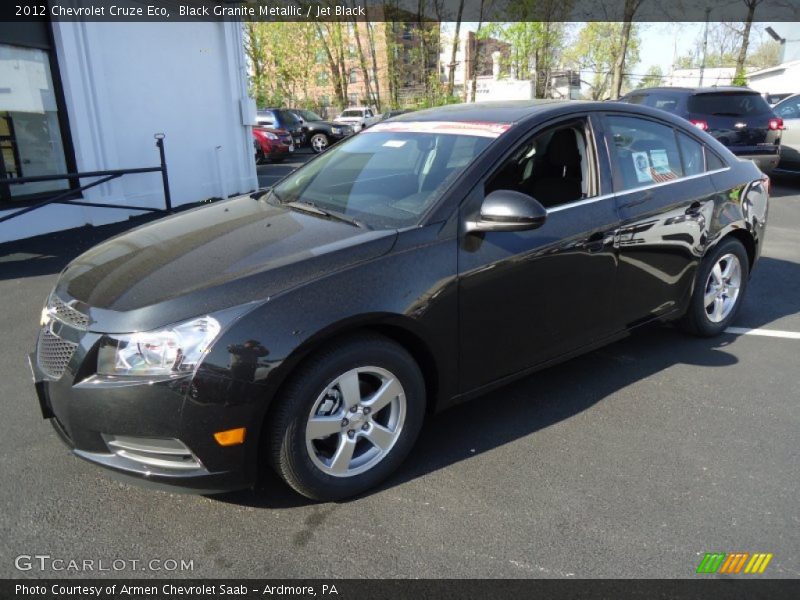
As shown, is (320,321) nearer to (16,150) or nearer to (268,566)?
(268,566)

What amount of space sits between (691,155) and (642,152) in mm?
586

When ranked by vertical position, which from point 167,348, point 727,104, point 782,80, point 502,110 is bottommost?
point 167,348

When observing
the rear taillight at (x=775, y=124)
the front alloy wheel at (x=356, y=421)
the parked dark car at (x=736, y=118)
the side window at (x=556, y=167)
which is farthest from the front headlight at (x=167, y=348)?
the rear taillight at (x=775, y=124)

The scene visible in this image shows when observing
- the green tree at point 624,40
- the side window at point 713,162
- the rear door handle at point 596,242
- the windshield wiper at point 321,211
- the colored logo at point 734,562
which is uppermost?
the green tree at point 624,40

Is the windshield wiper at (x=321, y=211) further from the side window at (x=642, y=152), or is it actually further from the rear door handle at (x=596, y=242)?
the side window at (x=642, y=152)

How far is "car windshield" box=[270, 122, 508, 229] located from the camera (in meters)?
3.00

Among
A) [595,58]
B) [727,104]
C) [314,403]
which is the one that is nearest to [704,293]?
[314,403]

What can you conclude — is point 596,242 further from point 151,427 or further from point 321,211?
point 151,427

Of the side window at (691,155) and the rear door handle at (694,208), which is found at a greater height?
the side window at (691,155)

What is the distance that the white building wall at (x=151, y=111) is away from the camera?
844 cm

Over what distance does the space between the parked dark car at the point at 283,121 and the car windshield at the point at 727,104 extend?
43.0 feet

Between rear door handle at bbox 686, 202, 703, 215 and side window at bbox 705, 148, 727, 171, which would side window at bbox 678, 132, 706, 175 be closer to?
side window at bbox 705, 148, 727, 171

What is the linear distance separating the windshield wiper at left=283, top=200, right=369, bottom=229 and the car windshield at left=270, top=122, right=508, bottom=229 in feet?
0.07

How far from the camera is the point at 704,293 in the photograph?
166 inches
